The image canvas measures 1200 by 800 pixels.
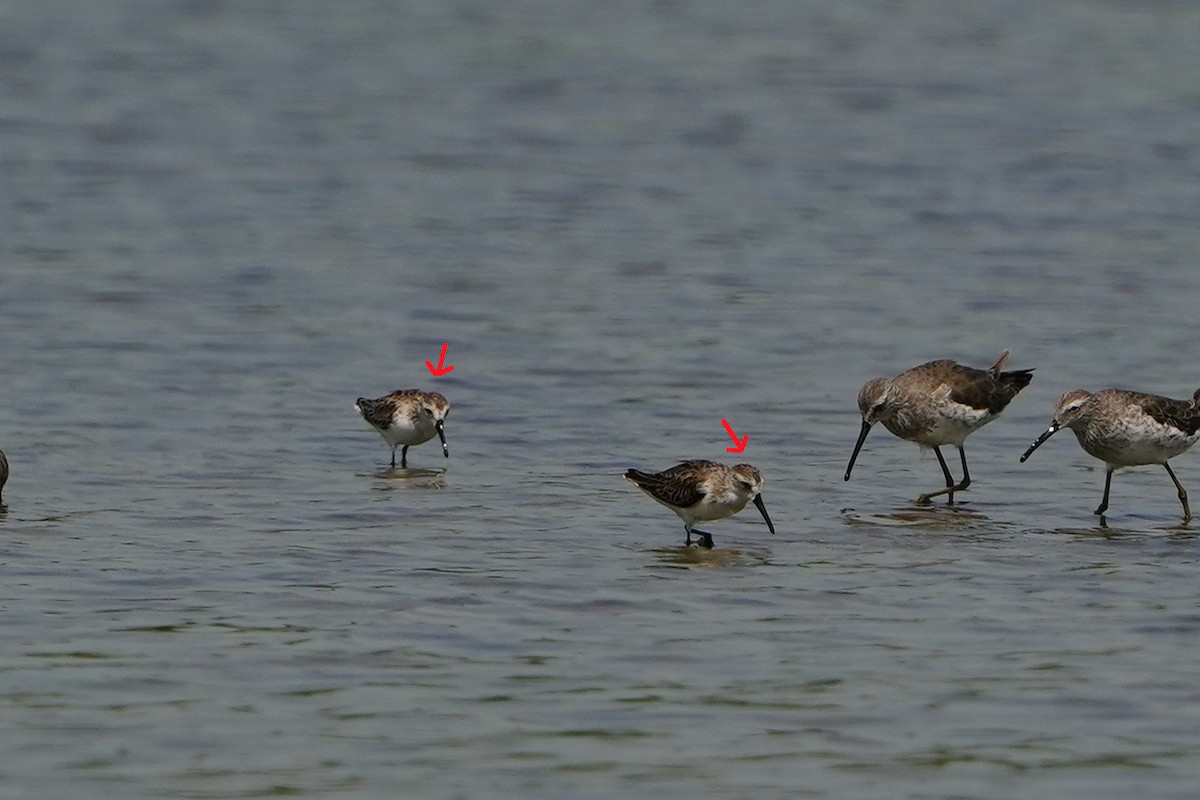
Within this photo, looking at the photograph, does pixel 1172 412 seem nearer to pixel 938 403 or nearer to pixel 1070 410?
pixel 1070 410

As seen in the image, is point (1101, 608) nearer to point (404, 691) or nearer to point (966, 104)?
point (404, 691)

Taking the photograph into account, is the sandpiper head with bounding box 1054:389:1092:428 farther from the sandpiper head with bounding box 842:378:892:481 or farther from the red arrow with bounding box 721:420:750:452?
the red arrow with bounding box 721:420:750:452

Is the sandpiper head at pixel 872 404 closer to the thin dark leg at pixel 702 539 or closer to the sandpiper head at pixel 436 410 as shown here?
the thin dark leg at pixel 702 539

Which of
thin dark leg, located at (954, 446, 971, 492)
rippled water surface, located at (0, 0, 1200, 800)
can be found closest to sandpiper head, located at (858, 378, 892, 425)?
rippled water surface, located at (0, 0, 1200, 800)

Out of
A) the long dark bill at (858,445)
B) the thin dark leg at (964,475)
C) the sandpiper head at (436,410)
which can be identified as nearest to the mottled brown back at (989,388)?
the thin dark leg at (964,475)

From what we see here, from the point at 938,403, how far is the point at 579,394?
3.96 meters

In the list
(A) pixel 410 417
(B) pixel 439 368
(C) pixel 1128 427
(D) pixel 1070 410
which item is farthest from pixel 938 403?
(B) pixel 439 368

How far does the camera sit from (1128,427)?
57.0ft

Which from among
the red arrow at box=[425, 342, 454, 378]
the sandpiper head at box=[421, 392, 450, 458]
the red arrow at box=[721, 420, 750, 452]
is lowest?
the red arrow at box=[721, 420, 750, 452]

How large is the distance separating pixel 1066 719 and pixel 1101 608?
8.16 feet

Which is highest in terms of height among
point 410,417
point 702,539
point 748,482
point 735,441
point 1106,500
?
point 410,417

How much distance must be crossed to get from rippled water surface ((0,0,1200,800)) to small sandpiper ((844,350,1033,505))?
0.45 metres

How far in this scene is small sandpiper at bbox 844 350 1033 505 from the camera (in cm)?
1848

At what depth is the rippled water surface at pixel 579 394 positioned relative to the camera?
11523mm
